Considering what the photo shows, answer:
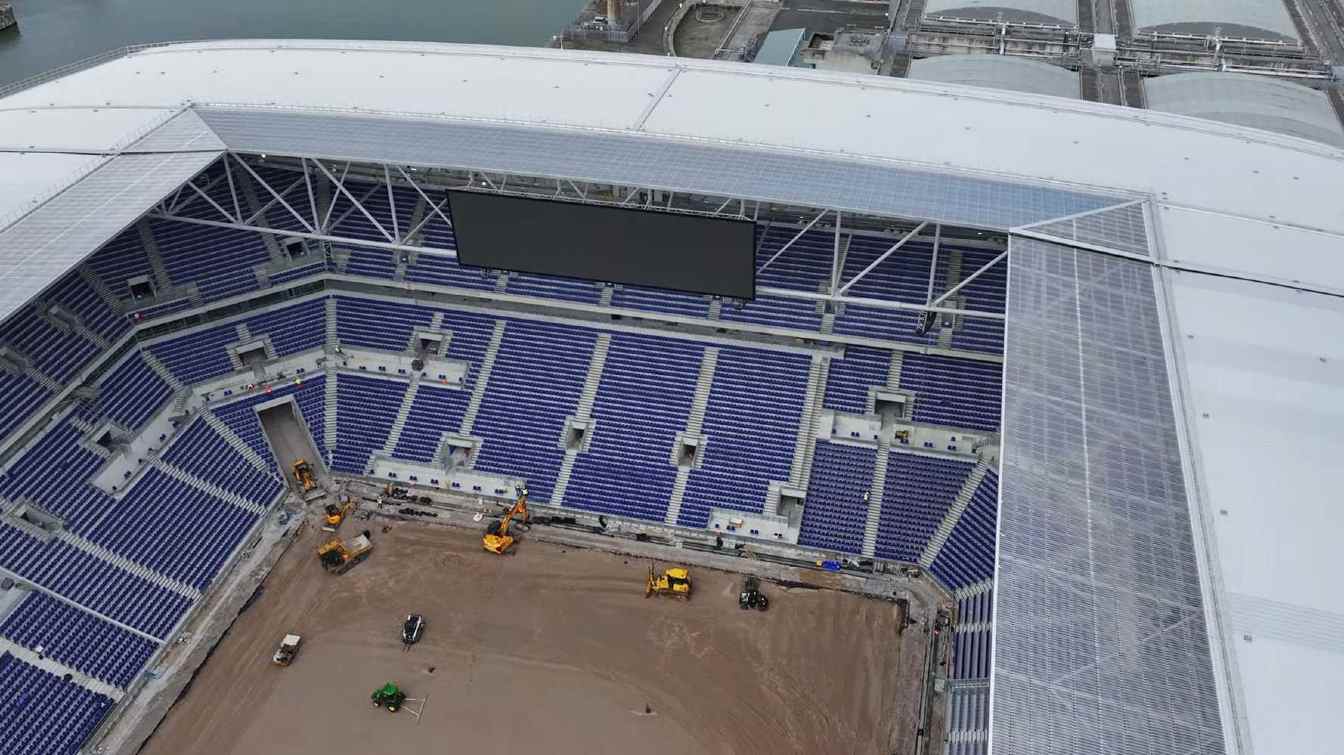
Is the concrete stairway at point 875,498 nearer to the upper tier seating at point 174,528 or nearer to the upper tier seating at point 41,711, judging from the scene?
the upper tier seating at point 174,528

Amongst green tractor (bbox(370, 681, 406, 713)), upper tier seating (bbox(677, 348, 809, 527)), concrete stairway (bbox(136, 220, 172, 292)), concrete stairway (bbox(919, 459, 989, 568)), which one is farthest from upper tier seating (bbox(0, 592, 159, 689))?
concrete stairway (bbox(919, 459, 989, 568))

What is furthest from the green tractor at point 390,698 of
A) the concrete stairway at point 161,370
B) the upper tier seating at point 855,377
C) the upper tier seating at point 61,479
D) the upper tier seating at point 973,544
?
the upper tier seating at point 973,544

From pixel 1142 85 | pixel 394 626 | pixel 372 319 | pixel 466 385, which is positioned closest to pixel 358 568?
pixel 394 626

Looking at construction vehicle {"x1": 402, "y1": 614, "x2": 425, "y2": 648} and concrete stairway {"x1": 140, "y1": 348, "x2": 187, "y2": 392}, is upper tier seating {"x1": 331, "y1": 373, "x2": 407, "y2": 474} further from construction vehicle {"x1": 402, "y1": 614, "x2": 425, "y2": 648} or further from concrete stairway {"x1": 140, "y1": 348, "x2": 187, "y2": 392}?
construction vehicle {"x1": 402, "y1": 614, "x2": 425, "y2": 648}

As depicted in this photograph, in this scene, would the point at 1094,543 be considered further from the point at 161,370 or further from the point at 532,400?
the point at 161,370

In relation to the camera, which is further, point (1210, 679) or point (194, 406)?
point (194, 406)

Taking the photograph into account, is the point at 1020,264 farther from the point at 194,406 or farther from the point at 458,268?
the point at 194,406
